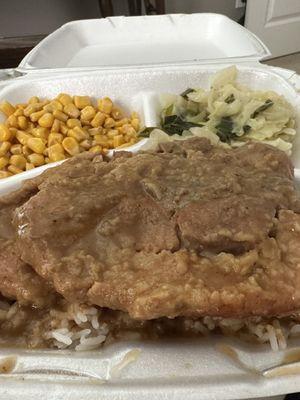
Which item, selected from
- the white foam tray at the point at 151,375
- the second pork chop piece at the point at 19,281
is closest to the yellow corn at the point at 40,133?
the second pork chop piece at the point at 19,281

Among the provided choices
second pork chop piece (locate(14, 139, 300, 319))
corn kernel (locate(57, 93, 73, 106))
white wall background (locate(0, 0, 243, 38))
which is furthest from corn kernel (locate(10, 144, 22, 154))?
white wall background (locate(0, 0, 243, 38))

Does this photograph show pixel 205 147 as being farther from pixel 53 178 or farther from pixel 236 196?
pixel 53 178

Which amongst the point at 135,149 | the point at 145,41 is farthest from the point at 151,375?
the point at 145,41

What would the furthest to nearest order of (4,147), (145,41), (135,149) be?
(145,41) → (4,147) → (135,149)

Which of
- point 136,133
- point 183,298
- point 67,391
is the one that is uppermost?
point 183,298

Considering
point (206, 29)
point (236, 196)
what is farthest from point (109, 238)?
point (206, 29)

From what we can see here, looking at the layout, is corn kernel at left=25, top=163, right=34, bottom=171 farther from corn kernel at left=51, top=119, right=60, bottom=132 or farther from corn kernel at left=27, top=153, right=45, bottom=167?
corn kernel at left=51, top=119, right=60, bottom=132

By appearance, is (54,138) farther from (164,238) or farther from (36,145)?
(164,238)
